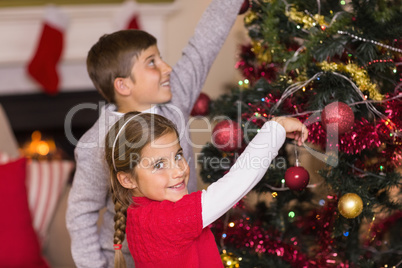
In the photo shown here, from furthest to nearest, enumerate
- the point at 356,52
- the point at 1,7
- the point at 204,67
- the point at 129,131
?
the point at 1,7
the point at 204,67
the point at 356,52
the point at 129,131

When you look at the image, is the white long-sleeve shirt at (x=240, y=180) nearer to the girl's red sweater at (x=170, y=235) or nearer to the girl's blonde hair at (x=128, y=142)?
the girl's red sweater at (x=170, y=235)

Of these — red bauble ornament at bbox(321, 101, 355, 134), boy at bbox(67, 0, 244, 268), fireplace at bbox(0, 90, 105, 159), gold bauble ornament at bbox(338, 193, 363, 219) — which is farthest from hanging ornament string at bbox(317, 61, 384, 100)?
fireplace at bbox(0, 90, 105, 159)

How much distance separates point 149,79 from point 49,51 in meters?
1.41

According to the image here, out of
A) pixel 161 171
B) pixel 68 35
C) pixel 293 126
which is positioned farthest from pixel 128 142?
pixel 68 35

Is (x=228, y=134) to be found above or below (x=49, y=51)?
above

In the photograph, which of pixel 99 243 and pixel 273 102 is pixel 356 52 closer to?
pixel 273 102

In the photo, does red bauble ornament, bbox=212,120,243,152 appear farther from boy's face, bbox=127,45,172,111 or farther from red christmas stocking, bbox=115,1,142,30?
red christmas stocking, bbox=115,1,142,30

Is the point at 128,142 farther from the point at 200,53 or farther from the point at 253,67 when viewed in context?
the point at 253,67

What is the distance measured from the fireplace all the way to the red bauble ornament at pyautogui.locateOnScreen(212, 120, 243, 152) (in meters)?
1.58

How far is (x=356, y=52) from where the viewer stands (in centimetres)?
121

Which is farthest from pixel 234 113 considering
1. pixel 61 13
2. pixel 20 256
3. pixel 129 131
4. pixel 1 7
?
pixel 1 7

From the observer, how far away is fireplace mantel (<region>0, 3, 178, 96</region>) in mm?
2576

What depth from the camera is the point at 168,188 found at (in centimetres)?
108

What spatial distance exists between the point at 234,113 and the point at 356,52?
0.39m
